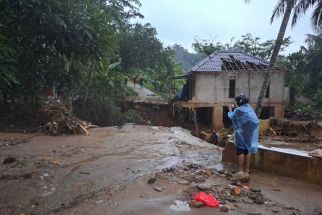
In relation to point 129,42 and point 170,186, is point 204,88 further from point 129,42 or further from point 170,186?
point 170,186

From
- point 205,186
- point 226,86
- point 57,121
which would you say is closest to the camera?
point 205,186

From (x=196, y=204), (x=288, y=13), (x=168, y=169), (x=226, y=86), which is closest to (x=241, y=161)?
(x=168, y=169)

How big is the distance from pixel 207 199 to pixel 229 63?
969 inches

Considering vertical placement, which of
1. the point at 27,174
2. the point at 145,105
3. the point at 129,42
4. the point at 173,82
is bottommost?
the point at 27,174

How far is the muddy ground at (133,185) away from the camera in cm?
567

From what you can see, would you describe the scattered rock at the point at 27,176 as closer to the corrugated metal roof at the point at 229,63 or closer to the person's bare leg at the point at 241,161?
the person's bare leg at the point at 241,161

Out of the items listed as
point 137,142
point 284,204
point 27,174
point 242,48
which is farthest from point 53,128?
point 242,48

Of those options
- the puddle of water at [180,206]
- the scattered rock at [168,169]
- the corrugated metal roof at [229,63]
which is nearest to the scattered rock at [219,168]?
the scattered rock at [168,169]

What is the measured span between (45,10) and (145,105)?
2258 centimetres

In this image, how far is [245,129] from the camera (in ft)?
23.9

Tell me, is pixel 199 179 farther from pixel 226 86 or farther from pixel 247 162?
pixel 226 86

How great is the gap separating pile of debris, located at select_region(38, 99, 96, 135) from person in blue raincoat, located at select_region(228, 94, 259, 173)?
8.92 meters

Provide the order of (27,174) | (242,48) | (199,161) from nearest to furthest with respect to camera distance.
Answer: (27,174) < (199,161) < (242,48)

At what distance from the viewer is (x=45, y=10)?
658cm
